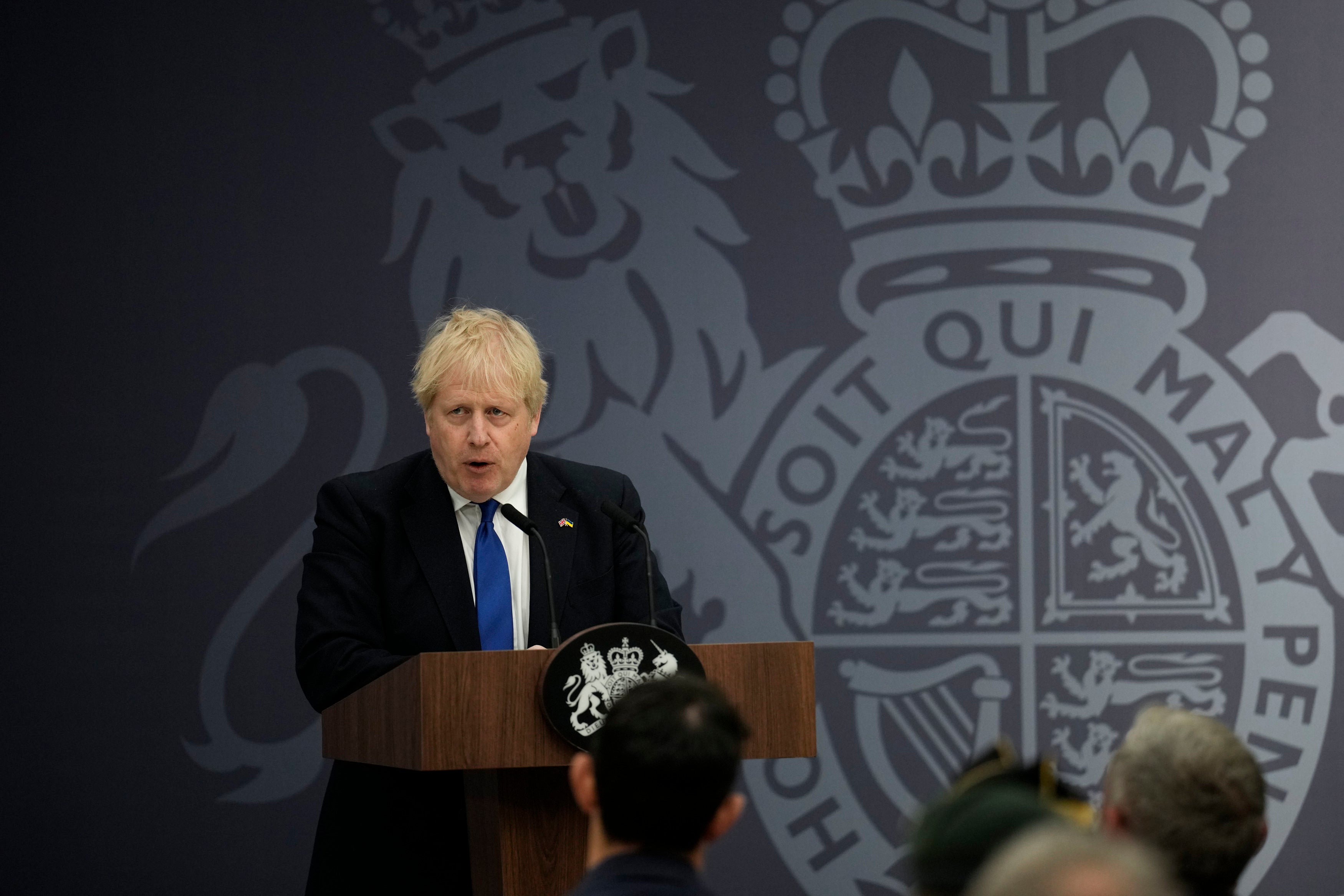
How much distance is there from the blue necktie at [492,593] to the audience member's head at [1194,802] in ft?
4.16

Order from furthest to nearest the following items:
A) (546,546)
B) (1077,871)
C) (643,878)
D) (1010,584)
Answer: (1010,584) → (546,546) → (643,878) → (1077,871)

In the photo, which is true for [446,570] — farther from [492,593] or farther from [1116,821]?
[1116,821]

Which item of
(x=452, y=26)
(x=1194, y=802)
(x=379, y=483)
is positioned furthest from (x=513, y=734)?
(x=452, y=26)

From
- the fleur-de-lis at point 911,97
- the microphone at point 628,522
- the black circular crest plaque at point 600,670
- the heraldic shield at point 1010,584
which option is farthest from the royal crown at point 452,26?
the black circular crest plaque at point 600,670

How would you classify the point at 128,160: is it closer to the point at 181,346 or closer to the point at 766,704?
the point at 181,346

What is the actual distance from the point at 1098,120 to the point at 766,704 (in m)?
3.16

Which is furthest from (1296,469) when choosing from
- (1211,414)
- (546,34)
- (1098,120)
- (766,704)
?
(766,704)

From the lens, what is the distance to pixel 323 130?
15.0 ft

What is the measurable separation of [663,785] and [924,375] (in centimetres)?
332

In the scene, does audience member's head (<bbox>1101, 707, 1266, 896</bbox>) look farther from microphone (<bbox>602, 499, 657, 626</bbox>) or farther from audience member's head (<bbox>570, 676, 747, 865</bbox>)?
microphone (<bbox>602, 499, 657, 626</bbox>)

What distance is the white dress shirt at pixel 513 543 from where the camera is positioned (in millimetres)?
2664

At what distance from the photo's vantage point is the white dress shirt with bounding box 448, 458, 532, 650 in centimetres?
266

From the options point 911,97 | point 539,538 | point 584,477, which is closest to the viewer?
point 539,538

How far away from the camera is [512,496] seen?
276cm
